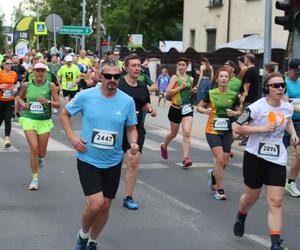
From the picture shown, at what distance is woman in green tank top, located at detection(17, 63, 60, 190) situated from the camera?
8180mm

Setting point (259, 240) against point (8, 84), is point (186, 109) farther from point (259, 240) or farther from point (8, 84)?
point (259, 240)

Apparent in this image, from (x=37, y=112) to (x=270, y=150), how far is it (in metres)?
3.75

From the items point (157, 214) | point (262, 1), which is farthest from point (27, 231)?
point (262, 1)

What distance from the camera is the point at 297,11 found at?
11938 mm

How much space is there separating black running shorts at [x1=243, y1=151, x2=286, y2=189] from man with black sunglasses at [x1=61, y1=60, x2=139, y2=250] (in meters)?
1.21

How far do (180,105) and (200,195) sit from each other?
A: 2338mm

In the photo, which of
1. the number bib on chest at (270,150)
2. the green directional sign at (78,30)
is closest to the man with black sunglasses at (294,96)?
the number bib on chest at (270,150)

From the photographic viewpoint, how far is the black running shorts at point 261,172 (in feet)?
18.5

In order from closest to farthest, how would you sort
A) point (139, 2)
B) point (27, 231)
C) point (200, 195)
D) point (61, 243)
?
point (61, 243) → point (27, 231) → point (200, 195) → point (139, 2)

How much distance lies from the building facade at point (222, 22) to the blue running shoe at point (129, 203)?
20.6m

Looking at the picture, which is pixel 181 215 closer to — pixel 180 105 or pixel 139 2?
pixel 180 105

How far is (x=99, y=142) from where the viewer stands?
5129 millimetres

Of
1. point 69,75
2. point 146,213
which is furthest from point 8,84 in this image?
point 146,213

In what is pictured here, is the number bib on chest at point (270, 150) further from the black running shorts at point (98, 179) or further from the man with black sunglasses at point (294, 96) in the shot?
the man with black sunglasses at point (294, 96)
